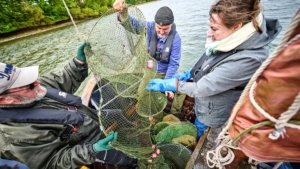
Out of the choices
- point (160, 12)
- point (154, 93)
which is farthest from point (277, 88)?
point (160, 12)

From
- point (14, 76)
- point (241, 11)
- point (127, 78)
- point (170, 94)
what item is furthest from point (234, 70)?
point (14, 76)

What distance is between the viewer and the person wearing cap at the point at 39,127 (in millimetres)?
1589

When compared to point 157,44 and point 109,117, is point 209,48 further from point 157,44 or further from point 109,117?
point 157,44

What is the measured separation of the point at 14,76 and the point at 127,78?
1273 mm

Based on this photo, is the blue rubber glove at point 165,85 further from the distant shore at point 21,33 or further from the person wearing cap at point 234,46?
the distant shore at point 21,33

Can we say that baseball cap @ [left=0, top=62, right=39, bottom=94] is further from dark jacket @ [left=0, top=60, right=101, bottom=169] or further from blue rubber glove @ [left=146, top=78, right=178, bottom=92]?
blue rubber glove @ [left=146, top=78, right=178, bottom=92]

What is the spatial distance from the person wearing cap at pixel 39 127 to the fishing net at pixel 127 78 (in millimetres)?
320

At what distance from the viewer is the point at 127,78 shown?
86.0 inches

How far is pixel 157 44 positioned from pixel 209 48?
6.16ft

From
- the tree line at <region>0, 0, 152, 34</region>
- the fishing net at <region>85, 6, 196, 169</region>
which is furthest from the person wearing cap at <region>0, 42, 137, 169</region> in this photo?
the tree line at <region>0, 0, 152, 34</region>

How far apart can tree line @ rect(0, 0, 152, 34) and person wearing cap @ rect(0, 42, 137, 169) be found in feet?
99.5

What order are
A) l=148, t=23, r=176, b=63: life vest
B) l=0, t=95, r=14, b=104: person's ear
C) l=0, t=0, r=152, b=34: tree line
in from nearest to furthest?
1. l=0, t=95, r=14, b=104: person's ear
2. l=148, t=23, r=176, b=63: life vest
3. l=0, t=0, r=152, b=34: tree line

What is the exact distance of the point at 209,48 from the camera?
1805 millimetres

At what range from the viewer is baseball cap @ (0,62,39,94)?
5.39 feet
